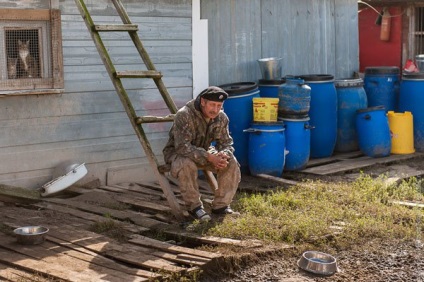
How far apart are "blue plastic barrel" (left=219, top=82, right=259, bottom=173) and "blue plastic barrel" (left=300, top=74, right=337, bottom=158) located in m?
1.09

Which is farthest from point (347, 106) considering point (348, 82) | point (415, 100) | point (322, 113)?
point (415, 100)

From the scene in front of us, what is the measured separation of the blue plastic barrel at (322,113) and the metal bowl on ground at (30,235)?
519 cm

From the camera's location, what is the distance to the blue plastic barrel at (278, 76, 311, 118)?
33.4 feet

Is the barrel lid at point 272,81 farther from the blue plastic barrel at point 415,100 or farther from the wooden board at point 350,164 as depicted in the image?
the blue plastic barrel at point 415,100

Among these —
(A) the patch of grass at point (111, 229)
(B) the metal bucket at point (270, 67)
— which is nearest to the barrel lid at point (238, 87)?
(B) the metal bucket at point (270, 67)

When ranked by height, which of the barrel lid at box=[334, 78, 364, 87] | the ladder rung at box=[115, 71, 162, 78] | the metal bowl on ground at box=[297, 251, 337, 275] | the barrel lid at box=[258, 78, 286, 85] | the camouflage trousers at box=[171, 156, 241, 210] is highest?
the ladder rung at box=[115, 71, 162, 78]

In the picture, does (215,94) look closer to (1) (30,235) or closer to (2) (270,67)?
(1) (30,235)

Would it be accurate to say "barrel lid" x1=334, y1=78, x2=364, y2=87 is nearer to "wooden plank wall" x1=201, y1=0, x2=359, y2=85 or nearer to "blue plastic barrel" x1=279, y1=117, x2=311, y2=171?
"wooden plank wall" x1=201, y1=0, x2=359, y2=85

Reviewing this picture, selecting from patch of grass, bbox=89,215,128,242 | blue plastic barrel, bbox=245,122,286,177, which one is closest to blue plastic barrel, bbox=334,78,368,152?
blue plastic barrel, bbox=245,122,286,177

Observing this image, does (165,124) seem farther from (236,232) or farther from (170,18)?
(236,232)

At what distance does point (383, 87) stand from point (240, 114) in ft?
9.89

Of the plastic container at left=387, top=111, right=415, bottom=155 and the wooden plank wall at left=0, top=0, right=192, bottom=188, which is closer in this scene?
the wooden plank wall at left=0, top=0, right=192, bottom=188

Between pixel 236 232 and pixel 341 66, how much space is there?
236 inches

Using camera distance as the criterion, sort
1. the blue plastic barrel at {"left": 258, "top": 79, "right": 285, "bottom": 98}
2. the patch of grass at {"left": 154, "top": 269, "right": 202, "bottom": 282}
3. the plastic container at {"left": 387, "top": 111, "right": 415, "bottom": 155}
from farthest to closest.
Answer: the plastic container at {"left": 387, "top": 111, "right": 415, "bottom": 155}, the blue plastic barrel at {"left": 258, "top": 79, "right": 285, "bottom": 98}, the patch of grass at {"left": 154, "top": 269, "right": 202, "bottom": 282}
